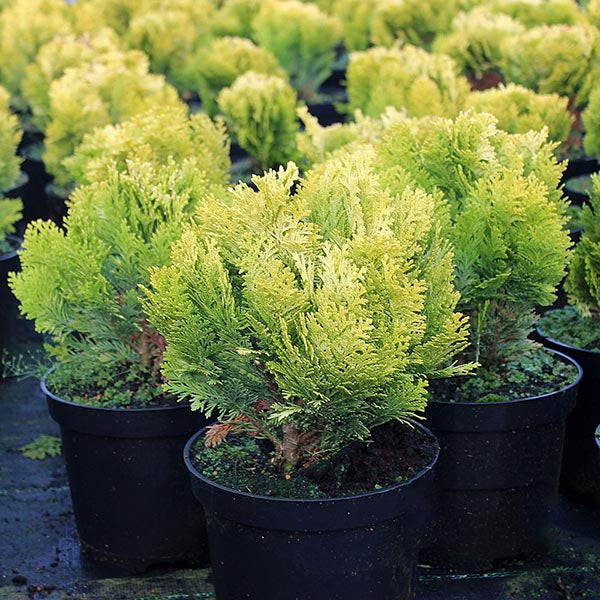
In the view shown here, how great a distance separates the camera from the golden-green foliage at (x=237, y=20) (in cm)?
959

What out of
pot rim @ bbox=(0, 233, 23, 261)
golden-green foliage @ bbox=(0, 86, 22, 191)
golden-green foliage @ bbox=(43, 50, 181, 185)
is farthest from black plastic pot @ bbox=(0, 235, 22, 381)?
golden-green foliage @ bbox=(43, 50, 181, 185)

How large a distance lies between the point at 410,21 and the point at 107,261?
5.82m

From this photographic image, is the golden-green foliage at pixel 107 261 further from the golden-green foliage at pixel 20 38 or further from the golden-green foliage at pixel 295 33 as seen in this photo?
the golden-green foliage at pixel 20 38

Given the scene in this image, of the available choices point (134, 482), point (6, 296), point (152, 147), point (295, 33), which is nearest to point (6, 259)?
point (6, 296)

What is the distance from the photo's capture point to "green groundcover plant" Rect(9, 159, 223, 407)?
3.52m

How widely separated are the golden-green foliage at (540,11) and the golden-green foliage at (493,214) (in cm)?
484

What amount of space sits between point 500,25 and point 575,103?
1.27 m

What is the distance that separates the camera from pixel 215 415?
3.67 metres

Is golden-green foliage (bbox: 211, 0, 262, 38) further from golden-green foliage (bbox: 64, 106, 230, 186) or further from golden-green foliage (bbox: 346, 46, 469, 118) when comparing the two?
golden-green foliage (bbox: 64, 106, 230, 186)

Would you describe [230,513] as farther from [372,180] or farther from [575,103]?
[575,103]

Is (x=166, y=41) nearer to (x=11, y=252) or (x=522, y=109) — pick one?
(x=11, y=252)

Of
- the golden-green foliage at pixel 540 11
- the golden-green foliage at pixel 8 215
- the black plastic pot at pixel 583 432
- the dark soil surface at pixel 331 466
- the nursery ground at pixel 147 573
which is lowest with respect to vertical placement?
the nursery ground at pixel 147 573

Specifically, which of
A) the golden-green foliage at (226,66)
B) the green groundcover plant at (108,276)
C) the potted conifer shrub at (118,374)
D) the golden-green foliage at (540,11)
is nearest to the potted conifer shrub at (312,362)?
the potted conifer shrub at (118,374)

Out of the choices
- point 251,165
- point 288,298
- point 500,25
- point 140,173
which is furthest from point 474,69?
point 288,298
